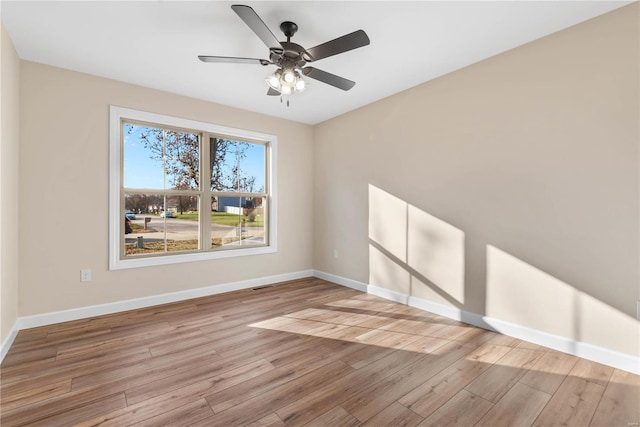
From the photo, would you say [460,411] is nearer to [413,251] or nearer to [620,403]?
[620,403]

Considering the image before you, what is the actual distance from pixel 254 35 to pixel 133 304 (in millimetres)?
3242

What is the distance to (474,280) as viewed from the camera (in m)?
2.96

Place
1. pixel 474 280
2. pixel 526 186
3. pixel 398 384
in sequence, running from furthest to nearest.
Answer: pixel 474 280 < pixel 526 186 < pixel 398 384

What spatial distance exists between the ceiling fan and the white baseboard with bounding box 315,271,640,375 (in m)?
2.60

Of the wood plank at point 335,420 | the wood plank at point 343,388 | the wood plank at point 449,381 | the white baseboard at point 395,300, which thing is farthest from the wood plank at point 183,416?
the white baseboard at point 395,300

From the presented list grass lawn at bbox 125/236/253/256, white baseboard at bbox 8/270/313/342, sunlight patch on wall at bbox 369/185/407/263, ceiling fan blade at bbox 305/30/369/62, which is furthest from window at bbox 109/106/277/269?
ceiling fan blade at bbox 305/30/369/62

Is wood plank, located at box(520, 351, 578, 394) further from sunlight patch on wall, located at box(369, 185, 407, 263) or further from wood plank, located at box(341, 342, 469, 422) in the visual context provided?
sunlight patch on wall, located at box(369, 185, 407, 263)

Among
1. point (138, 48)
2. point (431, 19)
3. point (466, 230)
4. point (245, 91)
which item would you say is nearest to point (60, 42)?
point (138, 48)

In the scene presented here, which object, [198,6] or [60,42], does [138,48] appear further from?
[198,6]

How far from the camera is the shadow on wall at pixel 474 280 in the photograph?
2.26 m

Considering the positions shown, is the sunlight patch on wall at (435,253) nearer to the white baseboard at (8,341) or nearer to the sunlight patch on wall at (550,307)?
the sunlight patch on wall at (550,307)

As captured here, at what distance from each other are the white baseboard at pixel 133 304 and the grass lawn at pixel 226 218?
878 mm

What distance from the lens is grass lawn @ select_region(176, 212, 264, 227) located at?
3.98 m

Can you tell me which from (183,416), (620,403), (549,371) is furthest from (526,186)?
(183,416)
